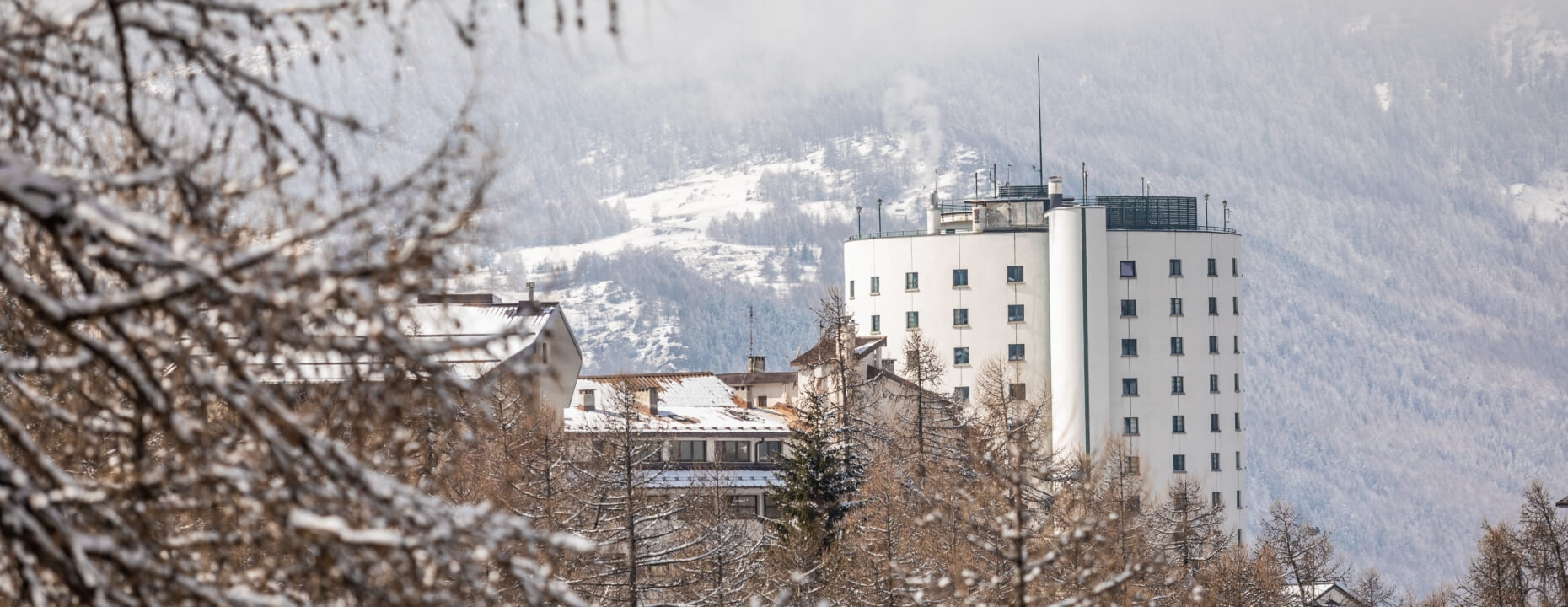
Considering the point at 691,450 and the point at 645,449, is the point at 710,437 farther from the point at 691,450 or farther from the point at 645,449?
the point at 645,449

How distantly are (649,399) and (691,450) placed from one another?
14.5ft

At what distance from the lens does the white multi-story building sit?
4771 inches

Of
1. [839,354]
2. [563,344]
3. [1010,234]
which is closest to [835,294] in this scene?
[839,354]

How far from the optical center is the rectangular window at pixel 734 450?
257 feet

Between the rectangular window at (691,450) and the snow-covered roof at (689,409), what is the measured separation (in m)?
0.43

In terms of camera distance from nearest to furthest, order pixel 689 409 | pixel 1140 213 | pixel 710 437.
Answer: pixel 710 437 < pixel 689 409 < pixel 1140 213

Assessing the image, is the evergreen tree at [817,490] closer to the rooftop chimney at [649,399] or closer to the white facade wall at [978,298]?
the rooftop chimney at [649,399]

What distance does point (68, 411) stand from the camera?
7523 millimetres

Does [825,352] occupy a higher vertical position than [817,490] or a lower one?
higher

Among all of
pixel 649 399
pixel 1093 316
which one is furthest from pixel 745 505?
pixel 1093 316

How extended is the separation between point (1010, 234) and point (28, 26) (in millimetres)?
117799

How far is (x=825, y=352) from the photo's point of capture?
7581cm

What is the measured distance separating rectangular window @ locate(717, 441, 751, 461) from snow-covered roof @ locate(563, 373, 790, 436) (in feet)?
1.36

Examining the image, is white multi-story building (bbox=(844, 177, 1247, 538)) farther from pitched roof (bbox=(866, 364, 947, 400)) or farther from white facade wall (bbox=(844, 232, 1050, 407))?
pitched roof (bbox=(866, 364, 947, 400))
